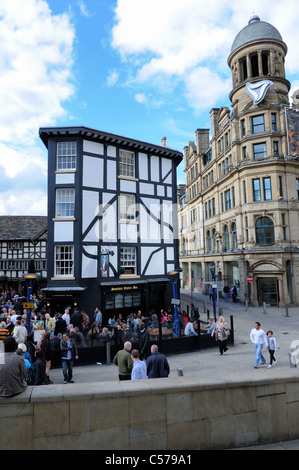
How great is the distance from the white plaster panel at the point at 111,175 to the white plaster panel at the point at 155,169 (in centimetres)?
347

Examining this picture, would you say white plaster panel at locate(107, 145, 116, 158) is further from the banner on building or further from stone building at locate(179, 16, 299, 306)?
the banner on building

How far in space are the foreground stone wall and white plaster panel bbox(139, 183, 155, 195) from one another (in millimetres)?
19093

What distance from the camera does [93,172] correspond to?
68.6 ft

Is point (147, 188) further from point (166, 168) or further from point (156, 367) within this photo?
point (156, 367)

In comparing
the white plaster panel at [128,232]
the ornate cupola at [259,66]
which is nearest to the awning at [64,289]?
the white plaster panel at [128,232]

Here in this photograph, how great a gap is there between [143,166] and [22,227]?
790 inches

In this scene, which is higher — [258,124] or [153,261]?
[258,124]

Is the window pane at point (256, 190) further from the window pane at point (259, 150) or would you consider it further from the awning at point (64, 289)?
the awning at point (64, 289)

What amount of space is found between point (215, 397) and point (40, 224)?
35.9 m

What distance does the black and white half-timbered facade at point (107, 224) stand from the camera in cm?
1988

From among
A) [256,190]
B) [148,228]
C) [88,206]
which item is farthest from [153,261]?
[256,190]
